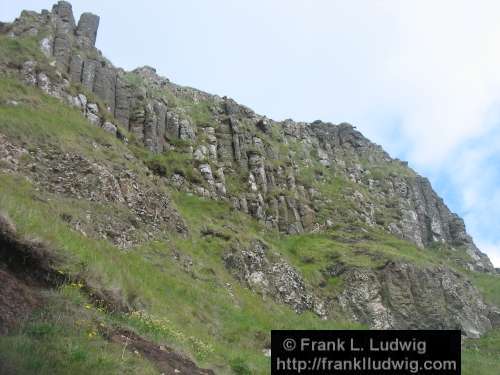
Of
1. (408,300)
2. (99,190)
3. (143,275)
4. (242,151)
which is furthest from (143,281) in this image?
(242,151)

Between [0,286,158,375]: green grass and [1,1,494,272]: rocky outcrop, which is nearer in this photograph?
[0,286,158,375]: green grass

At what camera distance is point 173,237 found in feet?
80.9

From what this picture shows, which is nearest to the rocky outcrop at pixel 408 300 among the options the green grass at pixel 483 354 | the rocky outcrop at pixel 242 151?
the green grass at pixel 483 354

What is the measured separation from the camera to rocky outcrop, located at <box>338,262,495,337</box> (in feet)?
113

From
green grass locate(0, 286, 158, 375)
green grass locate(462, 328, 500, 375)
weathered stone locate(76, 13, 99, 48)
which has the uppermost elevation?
weathered stone locate(76, 13, 99, 48)

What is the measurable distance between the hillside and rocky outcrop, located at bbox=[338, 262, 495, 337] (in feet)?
0.44

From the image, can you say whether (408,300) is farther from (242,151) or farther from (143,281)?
(143,281)

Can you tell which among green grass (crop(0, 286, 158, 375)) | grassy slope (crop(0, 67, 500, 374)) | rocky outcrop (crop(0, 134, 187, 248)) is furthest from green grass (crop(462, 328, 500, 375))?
green grass (crop(0, 286, 158, 375))

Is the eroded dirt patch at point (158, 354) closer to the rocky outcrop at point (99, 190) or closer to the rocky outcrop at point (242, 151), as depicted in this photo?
the rocky outcrop at point (99, 190)

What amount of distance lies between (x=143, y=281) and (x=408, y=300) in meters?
24.5

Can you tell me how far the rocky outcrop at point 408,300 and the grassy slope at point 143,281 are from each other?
56.8 inches

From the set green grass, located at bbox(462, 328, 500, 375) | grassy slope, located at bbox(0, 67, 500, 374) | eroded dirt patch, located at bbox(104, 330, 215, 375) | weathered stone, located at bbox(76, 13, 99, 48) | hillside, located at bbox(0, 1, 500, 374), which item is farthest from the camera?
weathered stone, located at bbox(76, 13, 99, 48)

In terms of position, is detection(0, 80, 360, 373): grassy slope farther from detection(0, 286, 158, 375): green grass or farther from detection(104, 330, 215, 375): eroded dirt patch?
detection(104, 330, 215, 375): eroded dirt patch

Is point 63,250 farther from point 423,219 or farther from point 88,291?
point 423,219
